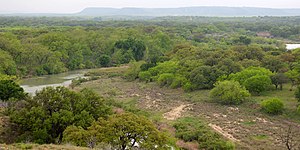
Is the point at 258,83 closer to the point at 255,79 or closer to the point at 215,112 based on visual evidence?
the point at 255,79

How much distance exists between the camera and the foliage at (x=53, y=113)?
64.4ft

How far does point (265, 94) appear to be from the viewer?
35.1 metres

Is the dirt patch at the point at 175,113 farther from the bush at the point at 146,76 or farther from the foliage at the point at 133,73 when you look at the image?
the foliage at the point at 133,73

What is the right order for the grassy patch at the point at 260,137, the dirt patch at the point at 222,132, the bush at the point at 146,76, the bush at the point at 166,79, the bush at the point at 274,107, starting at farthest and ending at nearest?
the bush at the point at 146,76
the bush at the point at 166,79
the bush at the point at 274,107
the grassy patch at the point at 260,137
the dirt patch at the point at 222,132

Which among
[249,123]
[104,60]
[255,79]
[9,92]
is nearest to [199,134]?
[249,123]

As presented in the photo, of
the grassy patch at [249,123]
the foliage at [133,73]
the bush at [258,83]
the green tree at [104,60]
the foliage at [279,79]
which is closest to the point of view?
the grassy patch at [249,123]

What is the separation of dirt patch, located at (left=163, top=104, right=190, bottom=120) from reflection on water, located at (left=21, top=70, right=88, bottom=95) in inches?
745

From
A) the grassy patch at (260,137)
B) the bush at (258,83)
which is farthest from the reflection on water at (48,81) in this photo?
the grassy patch at (260,137)

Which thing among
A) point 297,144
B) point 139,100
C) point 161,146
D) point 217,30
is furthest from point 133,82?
point 217,30

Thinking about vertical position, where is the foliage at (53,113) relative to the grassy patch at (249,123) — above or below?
above

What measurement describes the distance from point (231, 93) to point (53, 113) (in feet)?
60.4

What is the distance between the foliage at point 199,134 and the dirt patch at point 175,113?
1221mm

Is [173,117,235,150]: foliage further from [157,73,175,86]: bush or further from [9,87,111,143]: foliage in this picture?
[157,73,175,86]: bush

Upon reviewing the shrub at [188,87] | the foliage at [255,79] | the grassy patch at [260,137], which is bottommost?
the shrub at [188,87]
